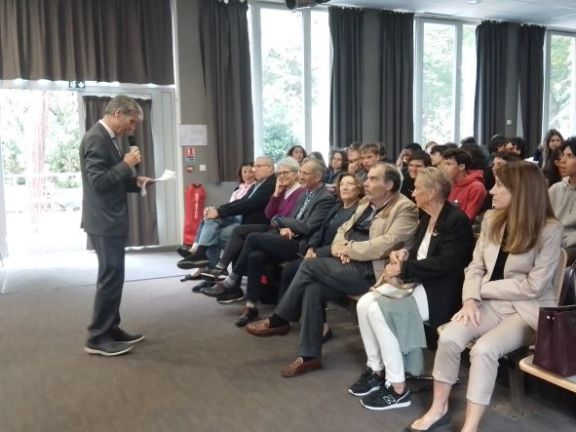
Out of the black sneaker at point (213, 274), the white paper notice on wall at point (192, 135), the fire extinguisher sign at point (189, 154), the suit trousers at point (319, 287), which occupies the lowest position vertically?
the black sneaker at point (213, 274)

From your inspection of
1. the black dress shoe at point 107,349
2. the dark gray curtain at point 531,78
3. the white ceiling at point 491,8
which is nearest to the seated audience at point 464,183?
the black dress shoe at point 107,349

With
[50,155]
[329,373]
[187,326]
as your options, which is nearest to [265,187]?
[187,326]

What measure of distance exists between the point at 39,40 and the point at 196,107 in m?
1.87

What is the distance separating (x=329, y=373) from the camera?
9.89ft

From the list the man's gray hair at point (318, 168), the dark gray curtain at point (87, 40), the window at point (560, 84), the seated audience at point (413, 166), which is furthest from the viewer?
the window at point (560, 84)

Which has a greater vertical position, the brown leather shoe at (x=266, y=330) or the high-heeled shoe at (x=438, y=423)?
the brown leather shoe at (x=266, y=330)

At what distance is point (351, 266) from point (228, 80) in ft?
14.6

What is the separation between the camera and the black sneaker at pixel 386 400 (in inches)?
102

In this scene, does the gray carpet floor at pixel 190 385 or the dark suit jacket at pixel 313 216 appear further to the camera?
the dark suit jacket at pixel 313 216

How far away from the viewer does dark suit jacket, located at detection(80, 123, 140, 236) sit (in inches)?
125

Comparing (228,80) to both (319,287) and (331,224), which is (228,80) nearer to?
(331,224)

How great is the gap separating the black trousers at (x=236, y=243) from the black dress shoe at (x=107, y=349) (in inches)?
46.9

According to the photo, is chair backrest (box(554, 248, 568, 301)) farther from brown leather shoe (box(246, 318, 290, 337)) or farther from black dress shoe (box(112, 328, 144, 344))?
black dress shoe (box(112, 328, 144, 344))

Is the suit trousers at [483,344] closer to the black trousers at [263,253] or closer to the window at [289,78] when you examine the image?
the black trousers at [263,253]
